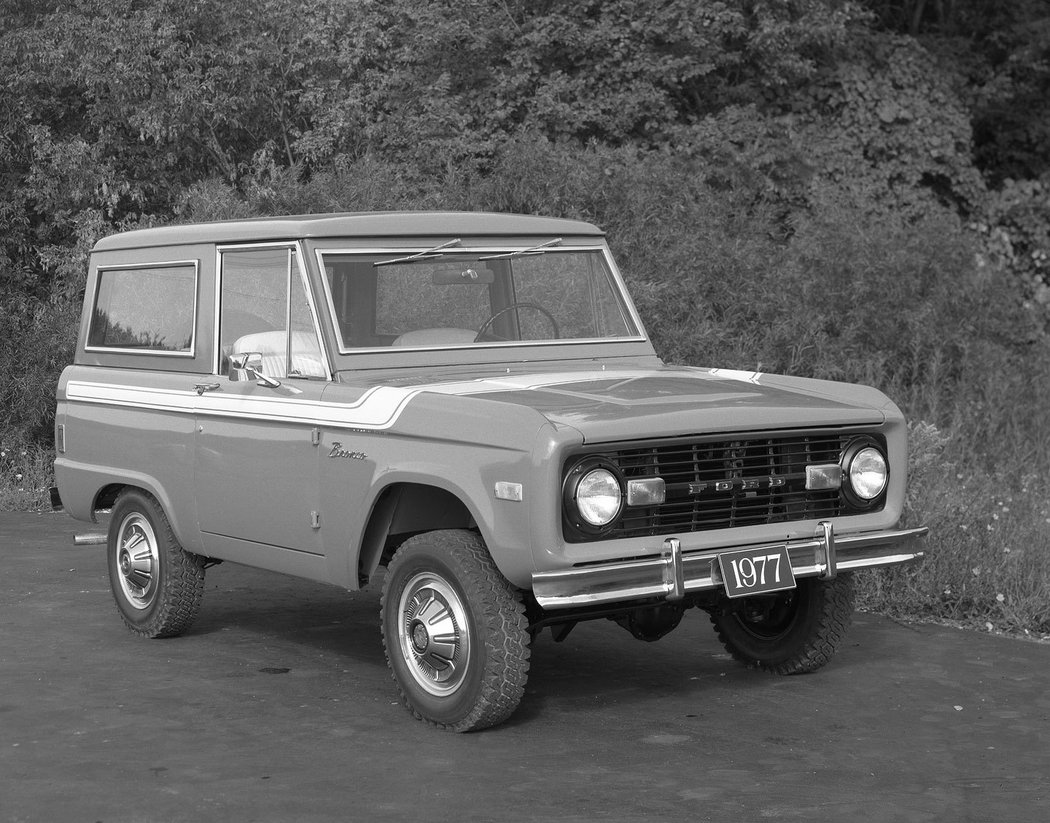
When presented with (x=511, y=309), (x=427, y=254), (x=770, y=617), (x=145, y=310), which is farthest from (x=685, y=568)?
(x=145, y=310)

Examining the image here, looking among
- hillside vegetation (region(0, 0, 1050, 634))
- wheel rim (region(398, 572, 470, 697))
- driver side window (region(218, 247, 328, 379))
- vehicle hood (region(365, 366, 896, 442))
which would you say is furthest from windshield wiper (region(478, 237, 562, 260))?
hillside vegetation (region(0, 0, 1050, 634))

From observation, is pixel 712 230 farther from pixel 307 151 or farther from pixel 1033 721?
pixel 1033 721

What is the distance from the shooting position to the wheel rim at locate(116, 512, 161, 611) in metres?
7.31

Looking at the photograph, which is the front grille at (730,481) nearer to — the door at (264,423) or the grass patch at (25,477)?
the door at (264,423)

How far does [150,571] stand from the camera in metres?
7.33

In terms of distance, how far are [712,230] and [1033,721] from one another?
391 inches

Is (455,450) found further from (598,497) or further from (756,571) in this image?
(756,571)

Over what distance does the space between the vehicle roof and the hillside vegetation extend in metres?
4.60

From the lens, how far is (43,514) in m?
11.9

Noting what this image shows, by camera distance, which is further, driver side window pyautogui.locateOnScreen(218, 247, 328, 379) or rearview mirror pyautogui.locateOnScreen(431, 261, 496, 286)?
rearview mirror pyautogui.locateOnScreen(431, 261, 496, 286)

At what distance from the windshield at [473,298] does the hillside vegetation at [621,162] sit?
14.0 feet

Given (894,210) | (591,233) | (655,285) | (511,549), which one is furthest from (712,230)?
(511,549)

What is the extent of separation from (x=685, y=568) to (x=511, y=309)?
6.38 feet

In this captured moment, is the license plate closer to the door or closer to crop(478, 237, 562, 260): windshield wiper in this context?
the door
